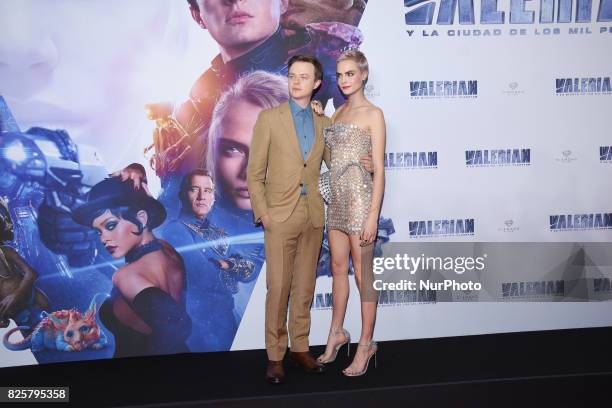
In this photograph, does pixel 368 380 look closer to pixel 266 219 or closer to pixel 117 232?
pixel 266 219

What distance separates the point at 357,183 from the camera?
3.46m

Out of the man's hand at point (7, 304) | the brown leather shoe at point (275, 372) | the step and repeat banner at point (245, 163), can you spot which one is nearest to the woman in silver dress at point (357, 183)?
the brown leather shoe at point (275, 372)

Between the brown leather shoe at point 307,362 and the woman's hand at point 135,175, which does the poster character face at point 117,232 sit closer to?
the woman's hand at point 135,175

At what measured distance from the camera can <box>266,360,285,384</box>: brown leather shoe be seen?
3.37 meters

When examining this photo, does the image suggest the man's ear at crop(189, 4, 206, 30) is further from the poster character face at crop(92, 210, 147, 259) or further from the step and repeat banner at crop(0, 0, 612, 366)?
the poster character face at crop(92, 210, 147, 259)

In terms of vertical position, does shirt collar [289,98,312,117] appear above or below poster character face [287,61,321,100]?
below

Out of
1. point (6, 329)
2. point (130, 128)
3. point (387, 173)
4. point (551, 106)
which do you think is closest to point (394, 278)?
point (387, 173)

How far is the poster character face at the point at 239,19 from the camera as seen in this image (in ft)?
12.8

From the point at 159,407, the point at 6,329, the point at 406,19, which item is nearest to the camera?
the point at 159,407

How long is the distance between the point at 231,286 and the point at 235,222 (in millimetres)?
406

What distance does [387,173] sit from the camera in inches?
163

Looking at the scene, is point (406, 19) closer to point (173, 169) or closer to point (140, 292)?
point (173, 169)

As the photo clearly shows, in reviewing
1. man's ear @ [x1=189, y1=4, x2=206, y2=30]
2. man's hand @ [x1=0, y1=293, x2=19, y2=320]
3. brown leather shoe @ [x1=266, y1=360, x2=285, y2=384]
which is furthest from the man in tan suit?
man's hand @ [x1=0, y1=293, x2=19, y2=320]

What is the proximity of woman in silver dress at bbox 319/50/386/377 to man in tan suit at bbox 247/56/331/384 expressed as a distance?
104mm
